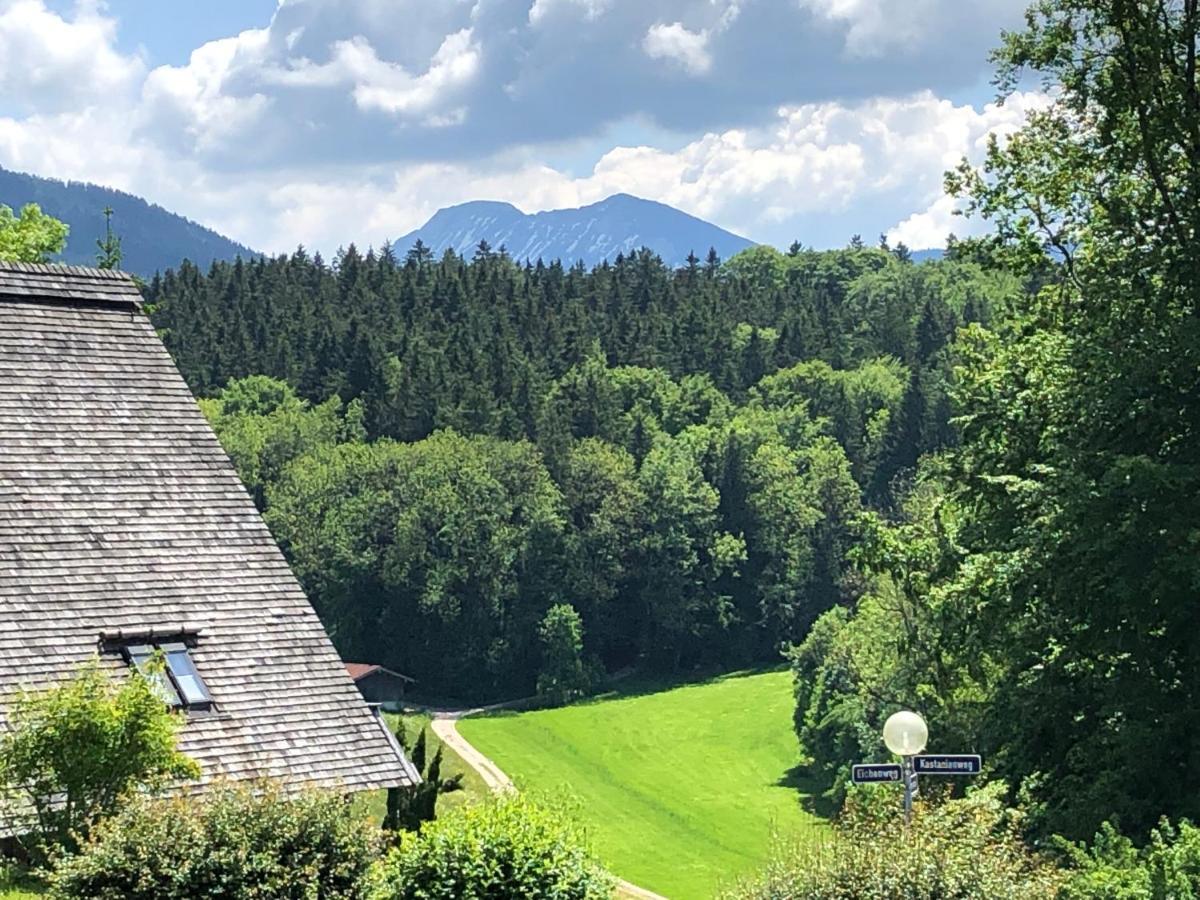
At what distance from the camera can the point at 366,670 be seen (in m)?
80.8

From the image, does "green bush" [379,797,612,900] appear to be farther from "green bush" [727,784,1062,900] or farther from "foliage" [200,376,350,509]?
"foliage" [200,376,350,509]

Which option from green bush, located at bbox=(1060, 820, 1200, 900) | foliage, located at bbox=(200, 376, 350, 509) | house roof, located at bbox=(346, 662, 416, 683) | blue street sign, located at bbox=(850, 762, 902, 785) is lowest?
house roof, located at bbox=(346, 662, 416, 683)

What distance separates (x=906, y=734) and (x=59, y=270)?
11.6 m

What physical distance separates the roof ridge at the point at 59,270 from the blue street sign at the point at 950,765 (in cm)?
1134

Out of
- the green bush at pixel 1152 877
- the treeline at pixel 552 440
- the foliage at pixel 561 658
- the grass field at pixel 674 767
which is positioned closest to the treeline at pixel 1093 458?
the green bush at pixel 1152 877

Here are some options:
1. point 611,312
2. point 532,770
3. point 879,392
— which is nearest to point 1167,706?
point 532,770

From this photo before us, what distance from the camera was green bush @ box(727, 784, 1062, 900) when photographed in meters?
10.3

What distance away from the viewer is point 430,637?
88.2m

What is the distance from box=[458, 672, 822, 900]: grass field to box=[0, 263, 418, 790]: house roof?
2739 centimetres

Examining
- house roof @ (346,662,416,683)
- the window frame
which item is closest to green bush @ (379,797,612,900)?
the window frame

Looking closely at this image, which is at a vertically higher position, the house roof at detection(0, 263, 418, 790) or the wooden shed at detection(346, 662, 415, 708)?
the house roof at detection(0, 263, 418, 790)

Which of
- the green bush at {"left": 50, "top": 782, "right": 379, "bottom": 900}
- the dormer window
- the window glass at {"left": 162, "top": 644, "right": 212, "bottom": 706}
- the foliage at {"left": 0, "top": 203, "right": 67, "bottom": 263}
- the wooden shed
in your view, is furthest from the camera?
the wooden shed

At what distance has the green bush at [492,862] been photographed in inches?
421

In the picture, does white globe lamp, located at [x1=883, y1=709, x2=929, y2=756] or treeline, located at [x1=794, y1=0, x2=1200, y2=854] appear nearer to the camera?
white globe lamp, located at [x1=883, y1=709, x2=929, y2=756]
